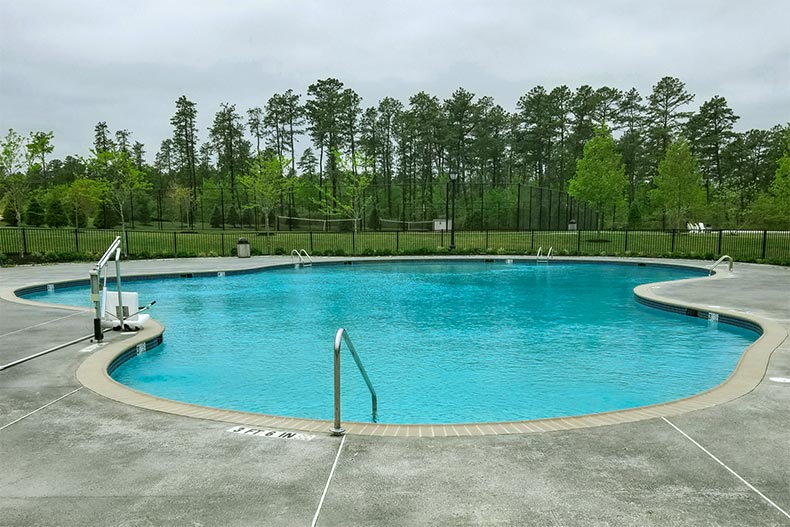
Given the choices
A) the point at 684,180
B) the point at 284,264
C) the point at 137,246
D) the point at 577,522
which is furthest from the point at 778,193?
the point at 137,246

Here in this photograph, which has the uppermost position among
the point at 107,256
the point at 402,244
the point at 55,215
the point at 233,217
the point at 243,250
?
the point at 233,217

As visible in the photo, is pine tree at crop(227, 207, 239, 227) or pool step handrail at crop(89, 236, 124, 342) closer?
pool step handrail at crop(89, 236, 124, 342)

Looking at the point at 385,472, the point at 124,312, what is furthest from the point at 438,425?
the point at 124,312

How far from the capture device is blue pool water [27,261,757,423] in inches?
246

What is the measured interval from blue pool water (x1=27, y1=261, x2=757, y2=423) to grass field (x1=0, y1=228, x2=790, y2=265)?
9723mm

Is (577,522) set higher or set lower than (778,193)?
lower

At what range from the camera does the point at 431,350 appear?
27.8 ft

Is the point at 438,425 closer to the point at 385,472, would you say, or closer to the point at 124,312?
the point at 385,472

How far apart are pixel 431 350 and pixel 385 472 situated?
526 cm

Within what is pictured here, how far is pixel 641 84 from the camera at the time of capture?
54.7 m

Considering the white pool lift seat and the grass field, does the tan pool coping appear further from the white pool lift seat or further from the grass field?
the grass field

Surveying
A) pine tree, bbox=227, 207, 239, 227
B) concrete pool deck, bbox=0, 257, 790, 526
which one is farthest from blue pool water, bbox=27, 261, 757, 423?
pine tree, bbox=227, 207, 239, 227

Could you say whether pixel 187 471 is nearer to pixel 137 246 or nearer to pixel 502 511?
pixel 502 511

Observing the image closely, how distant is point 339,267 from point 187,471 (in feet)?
60.3
